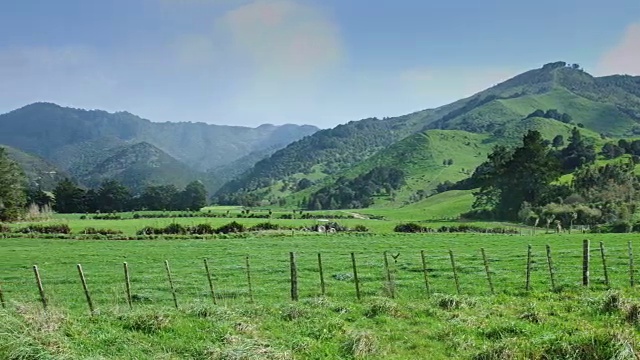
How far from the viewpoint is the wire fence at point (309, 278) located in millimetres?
22375

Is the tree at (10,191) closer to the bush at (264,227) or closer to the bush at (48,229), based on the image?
the bush at (48,229)

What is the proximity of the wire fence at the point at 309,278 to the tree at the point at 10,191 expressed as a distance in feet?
216

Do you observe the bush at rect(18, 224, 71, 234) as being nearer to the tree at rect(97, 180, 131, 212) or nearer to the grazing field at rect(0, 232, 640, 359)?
the grazing field at rect(0, 232, 640, 359)

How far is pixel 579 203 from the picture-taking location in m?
96.0

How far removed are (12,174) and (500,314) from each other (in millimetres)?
114373

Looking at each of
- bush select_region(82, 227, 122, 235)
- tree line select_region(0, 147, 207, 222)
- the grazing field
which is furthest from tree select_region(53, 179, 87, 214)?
the grazing field

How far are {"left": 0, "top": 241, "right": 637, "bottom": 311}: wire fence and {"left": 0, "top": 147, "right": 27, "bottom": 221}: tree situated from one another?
6594 centimetres

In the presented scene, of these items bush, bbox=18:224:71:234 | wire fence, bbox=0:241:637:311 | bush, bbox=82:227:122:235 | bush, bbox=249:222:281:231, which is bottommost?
wire fence, bbox=0:241:637:311

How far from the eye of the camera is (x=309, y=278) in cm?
3028

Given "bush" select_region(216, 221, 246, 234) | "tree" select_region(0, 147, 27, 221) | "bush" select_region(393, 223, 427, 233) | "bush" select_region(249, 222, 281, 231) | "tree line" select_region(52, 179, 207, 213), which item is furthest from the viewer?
"tree line" select_region(52, 179, 207, 213)

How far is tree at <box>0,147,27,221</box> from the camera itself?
315ft

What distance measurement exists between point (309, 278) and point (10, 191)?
93.4 metres

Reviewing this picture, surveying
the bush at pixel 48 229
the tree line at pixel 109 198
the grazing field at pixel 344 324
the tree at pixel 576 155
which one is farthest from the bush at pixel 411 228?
the tree at pixel 576 155

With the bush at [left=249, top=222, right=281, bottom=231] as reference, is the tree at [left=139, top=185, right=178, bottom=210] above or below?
above
